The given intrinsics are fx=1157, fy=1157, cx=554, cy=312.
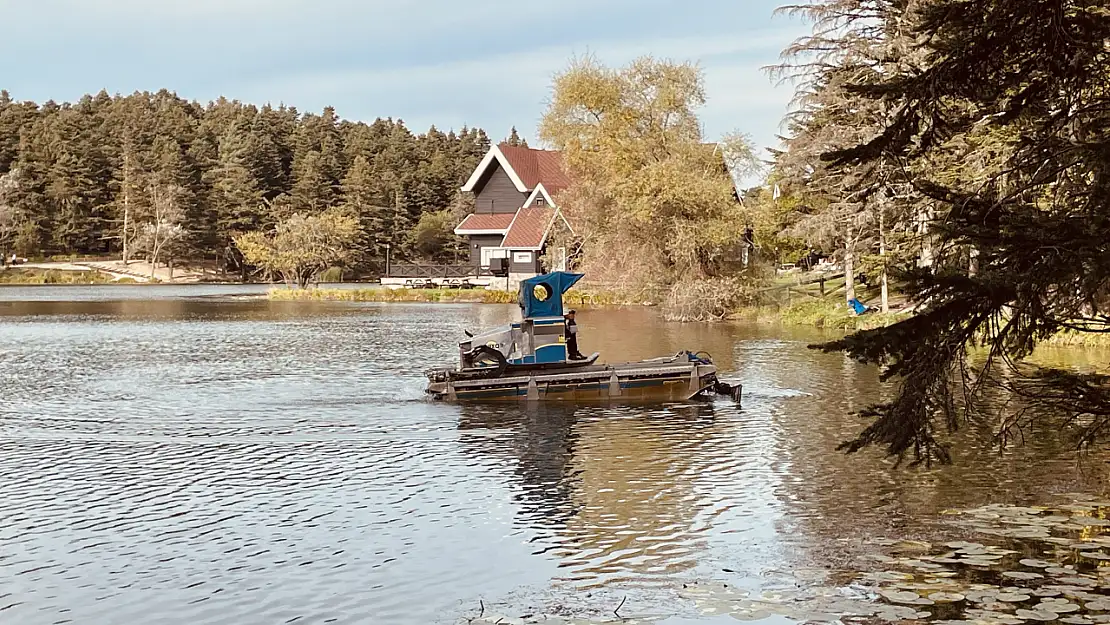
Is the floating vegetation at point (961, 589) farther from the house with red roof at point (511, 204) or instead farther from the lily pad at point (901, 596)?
the house with red roof at point (511, 204)

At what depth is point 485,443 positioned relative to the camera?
17766 millimetres

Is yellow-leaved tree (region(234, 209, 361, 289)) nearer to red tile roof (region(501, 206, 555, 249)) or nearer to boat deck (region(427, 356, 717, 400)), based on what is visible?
red tile roof (region(501, 206, 555, 249))

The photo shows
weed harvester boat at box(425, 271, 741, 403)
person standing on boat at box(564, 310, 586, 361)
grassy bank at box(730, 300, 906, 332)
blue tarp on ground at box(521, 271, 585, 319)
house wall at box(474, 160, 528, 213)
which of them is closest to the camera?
blue tarp on ground at box(521, 271, 585, 319)

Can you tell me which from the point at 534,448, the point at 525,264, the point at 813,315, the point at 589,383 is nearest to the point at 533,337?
the point at 589,383

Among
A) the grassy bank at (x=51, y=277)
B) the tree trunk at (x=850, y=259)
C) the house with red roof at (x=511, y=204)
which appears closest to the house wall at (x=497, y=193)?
the house with red roof at (x=511, y=204)

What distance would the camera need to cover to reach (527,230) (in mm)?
66625

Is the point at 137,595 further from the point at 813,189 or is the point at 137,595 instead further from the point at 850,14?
the point at 813,189

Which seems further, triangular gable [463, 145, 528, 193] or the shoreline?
triangular gable [463, 145, 528, 193]

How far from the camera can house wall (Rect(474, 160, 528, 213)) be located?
234 feet

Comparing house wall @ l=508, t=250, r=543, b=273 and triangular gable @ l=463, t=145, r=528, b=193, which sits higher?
triangular gable @ l=463, t=145, r=528, b=193

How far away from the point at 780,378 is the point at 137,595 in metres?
18.2

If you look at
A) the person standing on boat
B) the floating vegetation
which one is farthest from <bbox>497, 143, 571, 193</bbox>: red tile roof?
the floating vegetation

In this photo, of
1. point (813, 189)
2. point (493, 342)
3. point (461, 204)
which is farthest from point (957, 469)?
point (461, 204)

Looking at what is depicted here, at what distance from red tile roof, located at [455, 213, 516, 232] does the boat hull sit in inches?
1886
